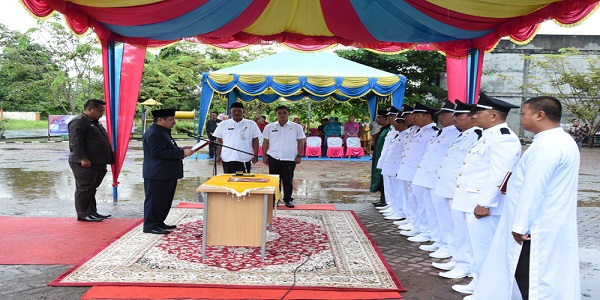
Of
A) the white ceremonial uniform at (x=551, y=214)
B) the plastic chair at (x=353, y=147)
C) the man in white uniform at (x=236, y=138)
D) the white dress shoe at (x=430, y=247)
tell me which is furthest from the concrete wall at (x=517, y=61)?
the white ceremonial uniform at (x=551, y=214)

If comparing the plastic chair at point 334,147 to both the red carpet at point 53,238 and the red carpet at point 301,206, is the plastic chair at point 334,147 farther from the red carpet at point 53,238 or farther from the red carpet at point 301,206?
the red carpet at point 53,238

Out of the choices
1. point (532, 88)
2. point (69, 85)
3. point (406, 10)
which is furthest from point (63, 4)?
point (532, 88)

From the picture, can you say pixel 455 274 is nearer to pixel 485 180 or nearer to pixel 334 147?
pixel 485 180

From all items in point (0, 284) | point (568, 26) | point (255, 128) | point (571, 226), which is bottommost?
point (0, 284)

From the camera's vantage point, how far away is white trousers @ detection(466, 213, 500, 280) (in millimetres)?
3490

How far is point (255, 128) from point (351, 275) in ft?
11.6

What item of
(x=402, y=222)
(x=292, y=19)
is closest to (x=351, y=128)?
(x=292, y=19)

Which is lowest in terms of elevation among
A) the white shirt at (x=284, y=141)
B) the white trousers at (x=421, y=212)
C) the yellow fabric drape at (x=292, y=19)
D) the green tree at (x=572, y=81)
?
the white trousers at (x=421, y=212)

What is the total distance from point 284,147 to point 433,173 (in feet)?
9.25

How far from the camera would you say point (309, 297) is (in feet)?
11.5

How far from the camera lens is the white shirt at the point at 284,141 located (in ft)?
23.5

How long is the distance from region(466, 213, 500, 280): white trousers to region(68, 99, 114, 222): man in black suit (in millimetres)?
4709

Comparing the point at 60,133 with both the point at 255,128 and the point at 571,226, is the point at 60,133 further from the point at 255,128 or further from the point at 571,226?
the point at 571,226

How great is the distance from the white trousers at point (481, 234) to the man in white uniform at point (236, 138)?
12.6ft
